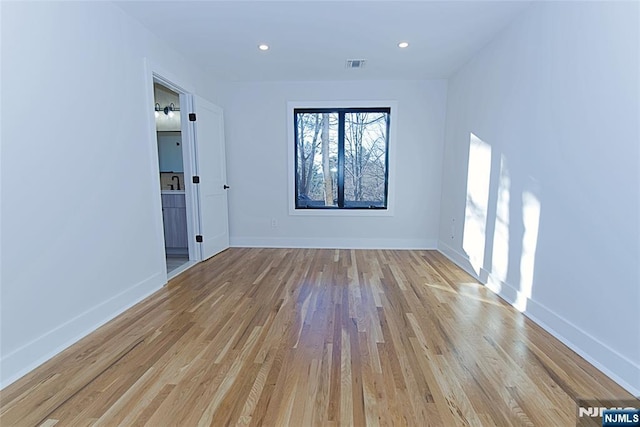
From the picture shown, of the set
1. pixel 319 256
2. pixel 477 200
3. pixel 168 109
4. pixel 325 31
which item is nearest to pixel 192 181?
pixel 168 109

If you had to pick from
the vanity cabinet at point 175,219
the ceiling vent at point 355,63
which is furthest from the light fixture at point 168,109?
the ceiling vent at point 355,63

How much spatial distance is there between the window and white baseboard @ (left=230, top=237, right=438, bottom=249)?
1.71 ft

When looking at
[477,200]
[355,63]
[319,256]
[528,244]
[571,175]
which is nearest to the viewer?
[571,175]

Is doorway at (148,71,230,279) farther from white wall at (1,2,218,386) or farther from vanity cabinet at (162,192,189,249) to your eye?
white wall at (1,2,218,386)

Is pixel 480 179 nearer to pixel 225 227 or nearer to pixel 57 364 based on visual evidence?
pixel 225 227

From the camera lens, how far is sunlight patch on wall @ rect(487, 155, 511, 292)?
2594mm

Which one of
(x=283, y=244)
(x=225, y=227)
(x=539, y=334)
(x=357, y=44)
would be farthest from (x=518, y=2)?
(x=225, y=227)

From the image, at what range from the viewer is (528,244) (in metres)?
2.28

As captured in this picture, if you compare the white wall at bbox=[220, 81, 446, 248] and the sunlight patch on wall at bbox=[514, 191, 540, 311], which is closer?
the sunlight patch on wall at bbox=[514, 191, 540, 311]

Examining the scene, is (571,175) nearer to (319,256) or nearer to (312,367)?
(312,367)

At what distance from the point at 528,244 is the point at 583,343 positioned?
0.76 m

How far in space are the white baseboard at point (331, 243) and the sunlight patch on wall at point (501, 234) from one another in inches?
64.2

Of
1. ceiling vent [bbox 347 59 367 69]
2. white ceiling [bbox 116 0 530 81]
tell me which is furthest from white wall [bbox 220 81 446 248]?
ceiling vent [bbox 347 59 367 69]

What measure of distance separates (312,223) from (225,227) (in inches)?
52.0
